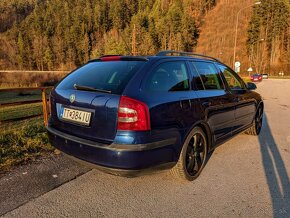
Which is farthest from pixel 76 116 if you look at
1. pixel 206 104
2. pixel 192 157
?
→ pixel 206 104

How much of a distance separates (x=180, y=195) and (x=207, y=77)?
185cm

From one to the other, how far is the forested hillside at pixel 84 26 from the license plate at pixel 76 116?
85.0 metres

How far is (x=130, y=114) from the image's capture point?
2.84m

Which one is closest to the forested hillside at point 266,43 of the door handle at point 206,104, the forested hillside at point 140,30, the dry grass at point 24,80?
the forested hillside at point 140,30

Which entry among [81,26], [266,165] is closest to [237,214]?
[266,165]

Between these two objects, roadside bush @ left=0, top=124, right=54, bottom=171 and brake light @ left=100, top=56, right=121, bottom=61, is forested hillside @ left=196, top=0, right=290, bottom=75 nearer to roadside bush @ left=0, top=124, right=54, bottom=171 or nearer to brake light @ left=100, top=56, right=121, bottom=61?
roadside bush @ left=0, top=124, right=54, bottom=171

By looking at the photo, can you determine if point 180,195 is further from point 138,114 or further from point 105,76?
point 105,76

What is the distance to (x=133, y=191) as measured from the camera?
3314mm

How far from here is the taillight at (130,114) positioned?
9.30 ft

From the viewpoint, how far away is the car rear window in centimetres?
305

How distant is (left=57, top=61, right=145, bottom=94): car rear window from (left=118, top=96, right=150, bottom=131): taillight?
0.17m

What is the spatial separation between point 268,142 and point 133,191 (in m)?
3.51

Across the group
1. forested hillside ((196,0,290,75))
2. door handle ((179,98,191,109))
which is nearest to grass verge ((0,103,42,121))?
door handle ((179,98,191,109))

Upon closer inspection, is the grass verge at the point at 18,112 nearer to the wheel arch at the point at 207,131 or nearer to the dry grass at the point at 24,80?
the wheel arch at the point at 207,131
